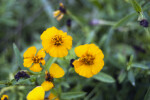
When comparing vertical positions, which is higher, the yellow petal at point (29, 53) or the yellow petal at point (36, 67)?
the yellow petal at point (29, 53)

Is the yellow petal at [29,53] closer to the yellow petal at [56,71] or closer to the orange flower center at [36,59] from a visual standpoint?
the orange flower center at [36,59]

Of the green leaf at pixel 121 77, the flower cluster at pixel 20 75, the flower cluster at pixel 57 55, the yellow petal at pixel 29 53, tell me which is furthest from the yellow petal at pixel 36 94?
the green leaf at pixel 121 77

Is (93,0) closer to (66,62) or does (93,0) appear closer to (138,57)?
(138,57)

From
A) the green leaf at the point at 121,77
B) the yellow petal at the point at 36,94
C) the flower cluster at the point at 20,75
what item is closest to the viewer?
the yellow petal at the point at 36,94

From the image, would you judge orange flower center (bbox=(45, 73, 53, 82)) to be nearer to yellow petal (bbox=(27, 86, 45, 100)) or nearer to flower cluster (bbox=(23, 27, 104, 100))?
flower cluster (bbox=(23, 27, 104, 100))

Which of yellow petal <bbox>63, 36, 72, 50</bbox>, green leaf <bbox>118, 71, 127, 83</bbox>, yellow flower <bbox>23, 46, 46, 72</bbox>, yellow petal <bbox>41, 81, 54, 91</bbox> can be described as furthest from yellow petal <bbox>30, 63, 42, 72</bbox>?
green leaf <bbox>118, 71, 127, 83</bbox>

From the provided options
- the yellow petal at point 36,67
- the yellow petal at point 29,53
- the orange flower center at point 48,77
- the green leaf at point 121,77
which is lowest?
the green leaf at point 121,77

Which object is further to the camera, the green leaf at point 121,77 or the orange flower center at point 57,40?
the green leaf at point 121,77

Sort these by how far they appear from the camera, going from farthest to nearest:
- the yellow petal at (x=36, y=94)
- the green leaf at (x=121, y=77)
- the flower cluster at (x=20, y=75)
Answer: the green leaf at (x=121, y=77) < the flower cluster at (x=20, y=75) < the yellow petal at (x=36, y=94)
